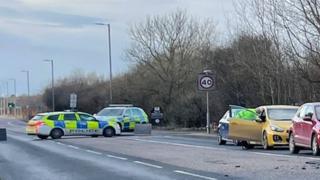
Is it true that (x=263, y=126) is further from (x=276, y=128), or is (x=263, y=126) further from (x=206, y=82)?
(x=206, y=82)

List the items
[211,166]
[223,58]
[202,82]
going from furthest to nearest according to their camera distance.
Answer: [223,58]
[202,82]
[211,166]

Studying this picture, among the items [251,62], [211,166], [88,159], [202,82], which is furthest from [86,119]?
[211,166]

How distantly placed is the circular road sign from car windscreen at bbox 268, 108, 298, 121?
1364 cm

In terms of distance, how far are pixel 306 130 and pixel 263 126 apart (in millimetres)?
4126

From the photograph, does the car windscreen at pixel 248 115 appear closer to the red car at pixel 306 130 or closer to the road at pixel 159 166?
the road at pixel 159 166

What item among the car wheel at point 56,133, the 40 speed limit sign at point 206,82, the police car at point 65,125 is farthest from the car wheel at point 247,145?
the car wheel at point 56,133

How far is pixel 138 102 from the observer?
6488 centimetres

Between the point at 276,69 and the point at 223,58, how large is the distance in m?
12.7

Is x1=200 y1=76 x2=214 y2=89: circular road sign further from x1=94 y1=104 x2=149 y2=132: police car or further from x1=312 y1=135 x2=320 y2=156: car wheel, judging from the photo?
x1=312 y1=135 x2=320 y2=156: car wheel

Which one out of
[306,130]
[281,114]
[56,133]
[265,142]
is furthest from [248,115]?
[56,133]

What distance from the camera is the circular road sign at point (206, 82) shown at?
38453mm

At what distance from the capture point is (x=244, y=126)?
2508 centimetres

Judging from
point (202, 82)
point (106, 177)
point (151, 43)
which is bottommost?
point (106, 177)

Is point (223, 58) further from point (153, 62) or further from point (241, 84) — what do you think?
point (153, 62)
